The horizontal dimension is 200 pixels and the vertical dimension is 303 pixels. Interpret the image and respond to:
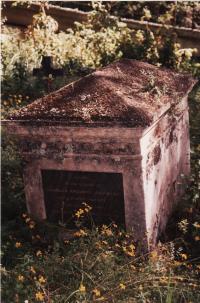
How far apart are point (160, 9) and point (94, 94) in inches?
261

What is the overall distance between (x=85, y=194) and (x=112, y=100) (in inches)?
34.8

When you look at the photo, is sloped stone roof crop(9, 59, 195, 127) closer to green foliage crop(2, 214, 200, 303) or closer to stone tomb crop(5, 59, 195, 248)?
stone tomb crop(5, 59, 195, 248)

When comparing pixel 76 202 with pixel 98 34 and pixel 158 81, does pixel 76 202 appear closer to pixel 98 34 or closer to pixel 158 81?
pixel 158 81

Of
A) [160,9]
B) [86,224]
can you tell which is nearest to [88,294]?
[86,224]

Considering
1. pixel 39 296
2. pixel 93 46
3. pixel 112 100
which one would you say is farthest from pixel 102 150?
pixel 93 46

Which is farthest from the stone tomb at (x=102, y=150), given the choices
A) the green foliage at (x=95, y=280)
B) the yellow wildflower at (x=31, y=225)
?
the green foliage at (x=95, y=280)

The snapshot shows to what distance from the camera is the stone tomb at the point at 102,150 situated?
11.9 ft

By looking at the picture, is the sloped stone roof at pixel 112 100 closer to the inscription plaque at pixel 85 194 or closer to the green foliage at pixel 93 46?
the inscription plaque at pixel 85 194

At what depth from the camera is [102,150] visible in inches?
147

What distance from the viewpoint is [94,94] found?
12.9ft

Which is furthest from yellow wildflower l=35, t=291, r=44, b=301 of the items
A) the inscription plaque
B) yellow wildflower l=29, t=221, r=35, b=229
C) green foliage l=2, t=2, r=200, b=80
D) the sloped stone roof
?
green foliage l=2, t=2, r=200, b=80

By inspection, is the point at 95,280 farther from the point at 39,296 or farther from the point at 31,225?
the point at 31,225

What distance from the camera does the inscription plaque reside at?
3.84 meters

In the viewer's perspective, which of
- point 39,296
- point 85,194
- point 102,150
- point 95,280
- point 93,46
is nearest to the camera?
point 39,296
